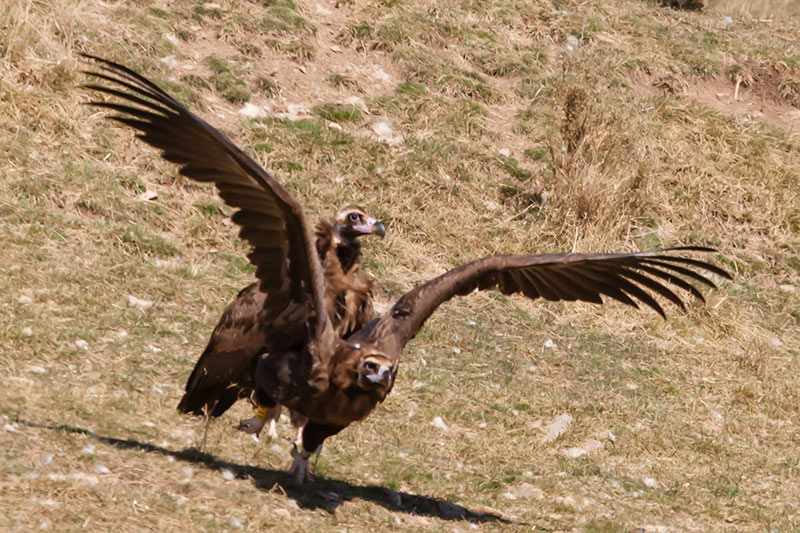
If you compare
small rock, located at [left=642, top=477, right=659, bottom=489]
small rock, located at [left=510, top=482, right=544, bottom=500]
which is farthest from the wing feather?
small rock, located at [left=642, top=477, right=659, bottom=489]

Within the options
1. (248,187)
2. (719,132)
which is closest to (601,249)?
(719,132)

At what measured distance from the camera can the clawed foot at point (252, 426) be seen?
7.11 meters

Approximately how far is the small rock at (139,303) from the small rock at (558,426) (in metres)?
3.38

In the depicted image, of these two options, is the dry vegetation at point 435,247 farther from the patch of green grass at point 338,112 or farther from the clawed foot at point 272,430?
the clawed foot at point 272,430

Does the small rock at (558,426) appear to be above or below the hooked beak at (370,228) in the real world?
below

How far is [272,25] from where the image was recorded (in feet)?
46.1

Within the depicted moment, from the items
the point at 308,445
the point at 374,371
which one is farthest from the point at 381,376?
the point at 308,445

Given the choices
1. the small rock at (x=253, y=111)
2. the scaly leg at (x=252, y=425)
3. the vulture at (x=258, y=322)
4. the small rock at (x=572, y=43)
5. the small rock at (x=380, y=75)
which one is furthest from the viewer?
the small rock at (x=572, y=43)

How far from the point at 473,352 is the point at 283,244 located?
4488 millimetres

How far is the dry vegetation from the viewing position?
6633mm

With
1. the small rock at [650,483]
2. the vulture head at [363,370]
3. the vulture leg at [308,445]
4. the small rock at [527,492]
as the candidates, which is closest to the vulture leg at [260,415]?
the vulture leg at [308,445]

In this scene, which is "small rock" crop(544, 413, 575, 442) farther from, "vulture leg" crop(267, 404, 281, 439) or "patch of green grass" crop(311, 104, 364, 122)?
"patch of green grass" crop(311, 104, 364, 122)

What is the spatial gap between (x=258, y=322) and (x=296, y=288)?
0.88m

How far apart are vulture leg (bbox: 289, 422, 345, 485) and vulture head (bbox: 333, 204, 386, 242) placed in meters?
1.27
